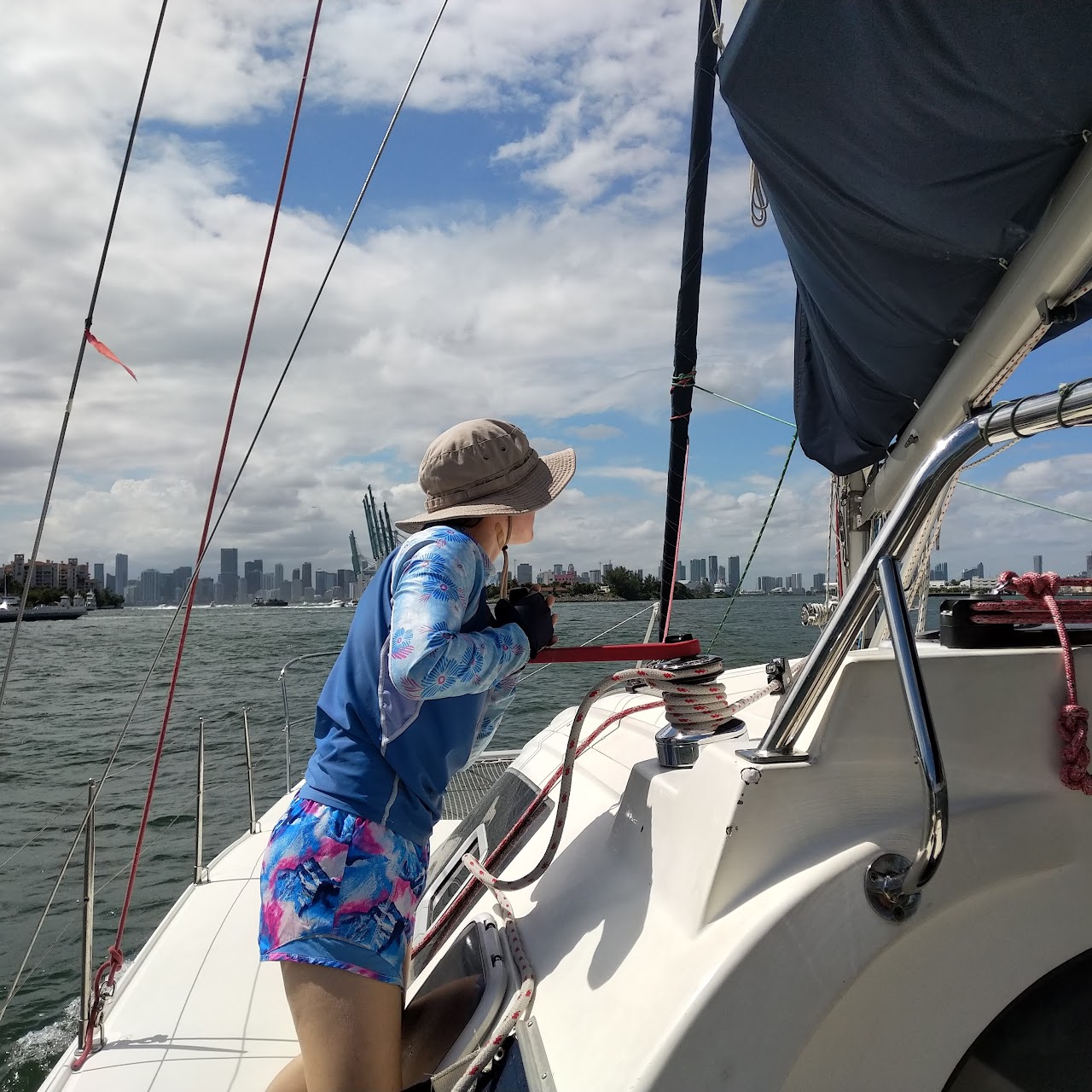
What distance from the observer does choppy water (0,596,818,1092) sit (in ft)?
13.7

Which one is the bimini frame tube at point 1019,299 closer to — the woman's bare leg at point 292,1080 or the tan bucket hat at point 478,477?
the tan bucket hat at point 478,477

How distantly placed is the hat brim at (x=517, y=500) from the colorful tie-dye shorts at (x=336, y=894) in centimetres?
50

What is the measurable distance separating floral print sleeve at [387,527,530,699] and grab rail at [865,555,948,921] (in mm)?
576

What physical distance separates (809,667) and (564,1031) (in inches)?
23.6

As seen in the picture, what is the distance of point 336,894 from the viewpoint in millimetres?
1295

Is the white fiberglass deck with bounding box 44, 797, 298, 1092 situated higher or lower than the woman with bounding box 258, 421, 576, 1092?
lower

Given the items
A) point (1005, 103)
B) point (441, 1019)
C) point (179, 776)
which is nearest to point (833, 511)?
point (1005, 103)

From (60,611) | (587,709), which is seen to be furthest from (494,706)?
(60,611)

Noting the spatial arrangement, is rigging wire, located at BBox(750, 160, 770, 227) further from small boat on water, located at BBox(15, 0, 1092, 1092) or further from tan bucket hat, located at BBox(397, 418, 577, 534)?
tan bucket hat, located at BBox(397, 418, 577, 534)

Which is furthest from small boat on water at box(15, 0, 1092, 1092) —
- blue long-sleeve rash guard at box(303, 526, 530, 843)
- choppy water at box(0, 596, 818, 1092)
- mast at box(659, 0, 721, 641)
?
mast at box(659, 0, 721, 641)

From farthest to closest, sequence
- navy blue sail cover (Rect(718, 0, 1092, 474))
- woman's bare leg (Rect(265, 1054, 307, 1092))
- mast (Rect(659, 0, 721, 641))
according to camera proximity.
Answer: mast (Rect(659, 0, 721, 641)), navy blue sail cover (Rect(718, 0, 1092, 474)), woman's bare leg (Rect(265, 1054, 307, 1092))

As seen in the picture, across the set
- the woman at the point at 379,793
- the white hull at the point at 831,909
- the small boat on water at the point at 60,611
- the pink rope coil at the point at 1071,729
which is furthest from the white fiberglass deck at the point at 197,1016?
the small boat on water at the point at 60,611

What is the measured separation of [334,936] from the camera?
127 centimetres

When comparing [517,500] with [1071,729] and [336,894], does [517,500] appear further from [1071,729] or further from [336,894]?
[1071,729]
